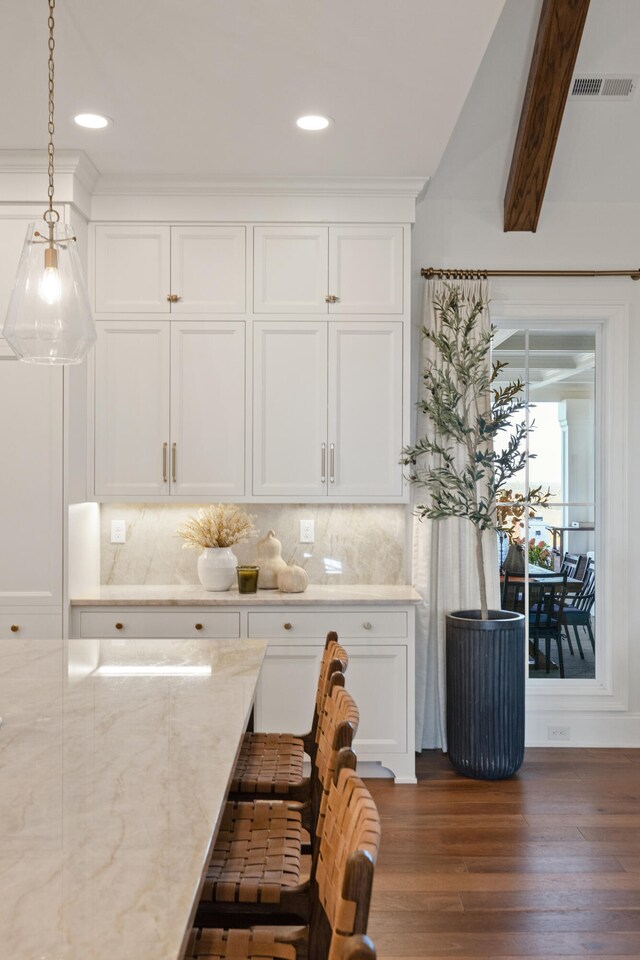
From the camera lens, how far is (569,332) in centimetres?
462

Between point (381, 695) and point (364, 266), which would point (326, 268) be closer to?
point (364, 266)

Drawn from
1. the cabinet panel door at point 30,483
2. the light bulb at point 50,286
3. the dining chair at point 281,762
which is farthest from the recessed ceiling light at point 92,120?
the dining chair at point 281,762

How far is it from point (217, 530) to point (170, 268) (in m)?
1.32

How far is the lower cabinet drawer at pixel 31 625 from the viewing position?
3.82 metres

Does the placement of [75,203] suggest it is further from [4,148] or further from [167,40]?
[167,40]

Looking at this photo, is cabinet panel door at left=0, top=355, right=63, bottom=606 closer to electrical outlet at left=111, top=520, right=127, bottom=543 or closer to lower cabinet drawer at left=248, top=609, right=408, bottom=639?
electrical outlet at left=111, top=520, right=127, bottom=543

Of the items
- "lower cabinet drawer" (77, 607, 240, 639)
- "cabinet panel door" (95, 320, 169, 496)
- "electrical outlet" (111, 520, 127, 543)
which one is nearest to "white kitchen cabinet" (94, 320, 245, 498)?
"cabinet panel door" (95, 320, 169, 496)

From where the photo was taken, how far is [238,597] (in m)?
3.93

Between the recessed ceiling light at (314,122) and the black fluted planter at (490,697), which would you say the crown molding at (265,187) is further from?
the black fluted planter at (490,697)

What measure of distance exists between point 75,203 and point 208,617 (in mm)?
2023

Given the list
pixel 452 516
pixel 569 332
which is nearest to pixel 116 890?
pixel 452 516

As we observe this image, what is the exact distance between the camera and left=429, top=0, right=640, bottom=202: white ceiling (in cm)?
378

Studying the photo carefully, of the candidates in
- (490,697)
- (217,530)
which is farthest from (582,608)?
(217,530)

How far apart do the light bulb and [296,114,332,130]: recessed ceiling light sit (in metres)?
1.86
